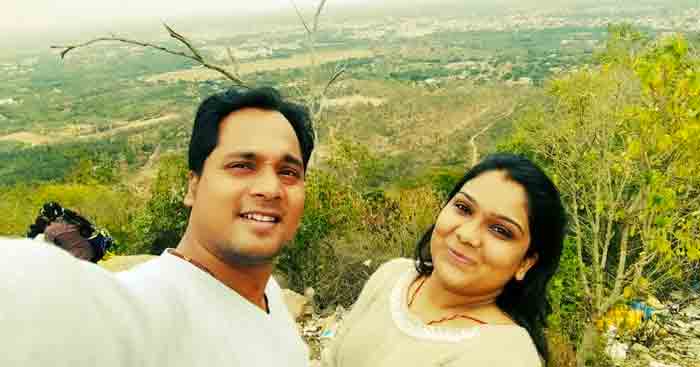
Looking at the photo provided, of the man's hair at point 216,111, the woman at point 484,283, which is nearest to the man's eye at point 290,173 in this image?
the man's hair at point 216,111

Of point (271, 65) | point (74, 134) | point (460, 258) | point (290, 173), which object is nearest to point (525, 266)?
point (460, 258)

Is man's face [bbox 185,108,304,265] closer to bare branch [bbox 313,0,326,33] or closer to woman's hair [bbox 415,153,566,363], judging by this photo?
woman's hair [bbox 415,153,566,363]

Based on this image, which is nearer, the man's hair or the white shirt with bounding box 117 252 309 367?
the white shirt with bounding box 117 252 309 367

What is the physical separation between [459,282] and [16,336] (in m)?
1.35

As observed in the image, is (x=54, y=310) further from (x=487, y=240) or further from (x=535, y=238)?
(x=535, y=238)

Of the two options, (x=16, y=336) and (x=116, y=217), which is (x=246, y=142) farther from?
(x=116, y=217)

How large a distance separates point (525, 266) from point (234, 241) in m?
0.95

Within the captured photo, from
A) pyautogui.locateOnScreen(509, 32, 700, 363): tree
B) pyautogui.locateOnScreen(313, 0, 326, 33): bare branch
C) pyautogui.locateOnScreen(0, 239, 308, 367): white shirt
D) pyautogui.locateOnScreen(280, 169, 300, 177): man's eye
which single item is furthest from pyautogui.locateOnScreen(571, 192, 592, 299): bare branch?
pyautogui.locateOnScreen(0, 239, 308, 367): white shirt

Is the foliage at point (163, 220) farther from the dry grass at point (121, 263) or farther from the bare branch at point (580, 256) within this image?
the bare branch at point (580, 256)

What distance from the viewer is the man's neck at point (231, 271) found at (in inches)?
52.5

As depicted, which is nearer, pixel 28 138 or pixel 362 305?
pixel 362 305

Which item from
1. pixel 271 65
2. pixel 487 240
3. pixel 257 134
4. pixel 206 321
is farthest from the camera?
pixel 271 65

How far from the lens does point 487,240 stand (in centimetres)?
155

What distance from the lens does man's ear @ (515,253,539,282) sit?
64.1 inches
